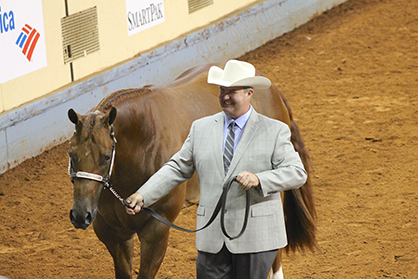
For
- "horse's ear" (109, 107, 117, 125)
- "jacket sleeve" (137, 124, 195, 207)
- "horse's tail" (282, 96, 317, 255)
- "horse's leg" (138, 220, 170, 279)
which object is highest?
"horse's ear" (109, 107, 117, 125)

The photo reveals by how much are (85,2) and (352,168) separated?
14.5ft

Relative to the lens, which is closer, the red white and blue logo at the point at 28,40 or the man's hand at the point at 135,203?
the man's hand at the point at 135,203

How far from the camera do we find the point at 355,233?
5.79m

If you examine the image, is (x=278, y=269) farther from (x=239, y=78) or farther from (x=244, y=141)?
(x=239, y=78)

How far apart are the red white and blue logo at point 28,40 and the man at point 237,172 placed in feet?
15.9

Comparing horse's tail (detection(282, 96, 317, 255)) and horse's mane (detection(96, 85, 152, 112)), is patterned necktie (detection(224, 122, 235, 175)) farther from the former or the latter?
horse's tail (detection(282, 96, 317, 255))

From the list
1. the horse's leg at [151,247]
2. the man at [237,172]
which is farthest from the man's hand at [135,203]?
the horse's leg at [151,247]

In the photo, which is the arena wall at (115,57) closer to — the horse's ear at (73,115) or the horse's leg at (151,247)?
the horse's leg at (151,247)

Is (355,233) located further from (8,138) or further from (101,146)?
(8,138)

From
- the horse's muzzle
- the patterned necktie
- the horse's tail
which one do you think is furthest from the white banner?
the patterned necktie

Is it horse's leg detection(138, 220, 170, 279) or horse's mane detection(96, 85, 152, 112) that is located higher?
horse's mane detection(96, 85, 152, 112)

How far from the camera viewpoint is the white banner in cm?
746

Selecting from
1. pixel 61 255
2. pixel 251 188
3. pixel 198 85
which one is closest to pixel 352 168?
pixel 198 85

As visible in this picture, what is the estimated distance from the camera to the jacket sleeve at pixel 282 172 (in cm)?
322
